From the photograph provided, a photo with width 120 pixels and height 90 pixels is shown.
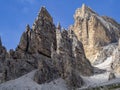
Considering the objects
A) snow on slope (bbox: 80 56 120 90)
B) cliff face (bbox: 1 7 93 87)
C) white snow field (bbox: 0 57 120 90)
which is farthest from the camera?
cliff face (bbox: 1 7 93 87)

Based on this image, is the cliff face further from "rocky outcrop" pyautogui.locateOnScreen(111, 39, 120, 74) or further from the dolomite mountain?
"rocky outcrop" pyautogui.locateOnScreen(111, 39, 120, 74)

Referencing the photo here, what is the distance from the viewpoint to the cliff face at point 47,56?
154 metres

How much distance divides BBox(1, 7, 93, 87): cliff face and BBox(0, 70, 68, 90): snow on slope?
7.42 ft

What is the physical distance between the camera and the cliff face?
15438 cm

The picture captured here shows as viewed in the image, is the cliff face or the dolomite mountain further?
the cliff face

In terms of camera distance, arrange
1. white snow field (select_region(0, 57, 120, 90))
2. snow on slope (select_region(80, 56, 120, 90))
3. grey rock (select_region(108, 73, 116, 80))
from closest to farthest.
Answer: white snow field (select_region(0, 57, 120, 90))
snow on slope (select_region(80, 56, 120, 90))
grey rock (select_region(108, 73, 116, 80))

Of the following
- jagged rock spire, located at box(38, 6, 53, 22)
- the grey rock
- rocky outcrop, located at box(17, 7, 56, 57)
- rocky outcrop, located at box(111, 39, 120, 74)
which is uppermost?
jagged rock spire, located at box(38, 6, 53, 22)

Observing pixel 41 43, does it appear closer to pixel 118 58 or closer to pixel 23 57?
pixel 23 57

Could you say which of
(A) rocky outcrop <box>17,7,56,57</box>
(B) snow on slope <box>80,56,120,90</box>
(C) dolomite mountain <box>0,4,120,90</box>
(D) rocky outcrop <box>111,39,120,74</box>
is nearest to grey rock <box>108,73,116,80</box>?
(C) dolomite mountain <box>0,4,120,90</box>

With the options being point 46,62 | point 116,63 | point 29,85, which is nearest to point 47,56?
point 46,62

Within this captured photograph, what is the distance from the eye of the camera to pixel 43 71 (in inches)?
6033

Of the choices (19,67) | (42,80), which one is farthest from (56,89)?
(19,67)

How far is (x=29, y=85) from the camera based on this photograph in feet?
475

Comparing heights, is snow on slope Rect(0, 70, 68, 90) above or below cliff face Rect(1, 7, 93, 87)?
below
